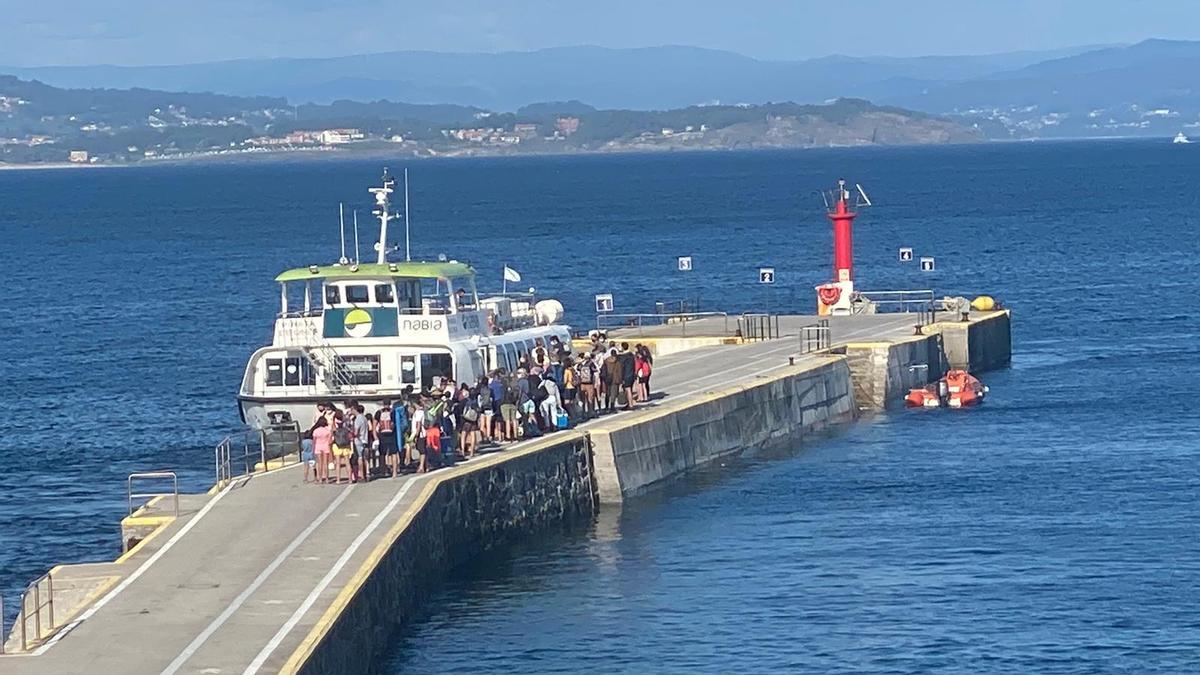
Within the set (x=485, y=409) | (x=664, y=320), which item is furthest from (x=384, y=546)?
(x=664, y=320)

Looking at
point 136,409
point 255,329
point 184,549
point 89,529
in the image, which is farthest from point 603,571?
point 255,329

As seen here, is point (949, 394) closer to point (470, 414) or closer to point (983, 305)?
point (983, 305)

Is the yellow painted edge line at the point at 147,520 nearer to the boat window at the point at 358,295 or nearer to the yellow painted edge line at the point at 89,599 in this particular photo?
the yellow painted edge line at the point at 89,599

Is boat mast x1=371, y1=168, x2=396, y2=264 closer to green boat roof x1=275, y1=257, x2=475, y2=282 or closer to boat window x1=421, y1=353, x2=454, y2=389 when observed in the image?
green boat roof x1=275, y1=257, x2=475, y2=282

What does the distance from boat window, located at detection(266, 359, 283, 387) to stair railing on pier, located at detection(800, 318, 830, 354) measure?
1624 cm

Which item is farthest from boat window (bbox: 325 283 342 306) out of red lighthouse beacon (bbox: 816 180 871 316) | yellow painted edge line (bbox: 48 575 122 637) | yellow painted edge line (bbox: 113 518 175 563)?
red lighthouse beacon (bbox: 816 180 871 316)

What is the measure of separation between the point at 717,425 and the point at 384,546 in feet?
54.5

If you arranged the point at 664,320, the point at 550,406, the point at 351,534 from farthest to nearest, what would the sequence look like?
the point at 664,320 < the point at 550,406 < the point at 351,534

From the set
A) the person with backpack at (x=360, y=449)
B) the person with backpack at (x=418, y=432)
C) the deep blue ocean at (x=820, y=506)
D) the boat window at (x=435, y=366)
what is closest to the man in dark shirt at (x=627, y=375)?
the deep blue ocean at (x=820, y=506)

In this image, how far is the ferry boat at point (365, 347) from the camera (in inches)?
1690

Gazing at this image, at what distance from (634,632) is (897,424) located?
22.3m

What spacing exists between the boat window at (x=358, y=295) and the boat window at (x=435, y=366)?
213 cm

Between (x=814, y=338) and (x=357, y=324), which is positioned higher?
(x=357, y=324)

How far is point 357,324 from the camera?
43469 mm
